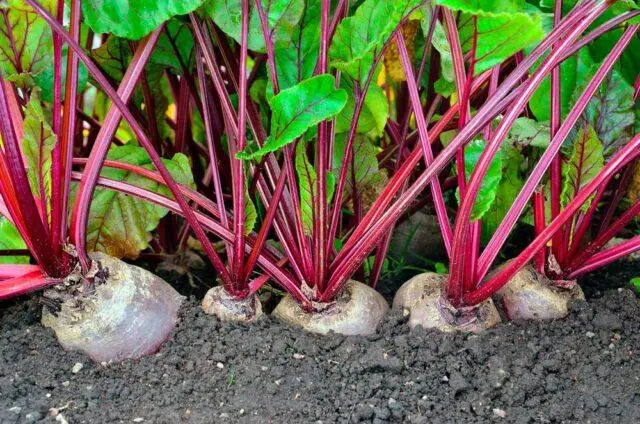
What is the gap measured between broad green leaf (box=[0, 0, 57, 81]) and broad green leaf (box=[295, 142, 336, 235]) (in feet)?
1.90

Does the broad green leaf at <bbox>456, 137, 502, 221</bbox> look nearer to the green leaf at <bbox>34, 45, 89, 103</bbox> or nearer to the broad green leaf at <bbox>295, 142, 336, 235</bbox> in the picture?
the broad green leaf at <bbox>295, 142, 336, 235</bbox>

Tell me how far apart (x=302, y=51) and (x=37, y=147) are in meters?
0.58

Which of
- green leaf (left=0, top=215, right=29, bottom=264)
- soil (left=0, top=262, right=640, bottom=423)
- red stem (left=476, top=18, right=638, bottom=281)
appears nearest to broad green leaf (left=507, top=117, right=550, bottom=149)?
red stem (left=476, top=18, right=638, bottom=281)

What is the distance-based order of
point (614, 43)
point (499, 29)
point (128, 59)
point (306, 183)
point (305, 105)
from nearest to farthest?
point (499, 29), point (305, 105), point (306, 183), point (614, 43), point (128, 59)

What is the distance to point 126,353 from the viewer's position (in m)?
1.58

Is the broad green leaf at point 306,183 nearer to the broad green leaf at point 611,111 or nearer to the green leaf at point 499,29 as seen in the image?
the green leaf at point 499,29

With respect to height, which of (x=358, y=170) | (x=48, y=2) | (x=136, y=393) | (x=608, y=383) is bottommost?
(x=608, y=383)

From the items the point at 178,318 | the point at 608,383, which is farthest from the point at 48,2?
the point at 608,383

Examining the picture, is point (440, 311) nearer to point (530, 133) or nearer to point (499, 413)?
point (499, 413)

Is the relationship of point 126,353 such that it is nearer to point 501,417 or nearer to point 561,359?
point 501,417

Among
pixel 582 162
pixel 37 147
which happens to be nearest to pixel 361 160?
pixel 582 162

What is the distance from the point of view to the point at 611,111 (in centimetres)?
169

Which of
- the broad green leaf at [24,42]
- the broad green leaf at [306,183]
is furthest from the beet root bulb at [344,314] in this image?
the broad green leaf at [24,42]

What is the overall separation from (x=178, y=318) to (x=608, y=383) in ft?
2.82
